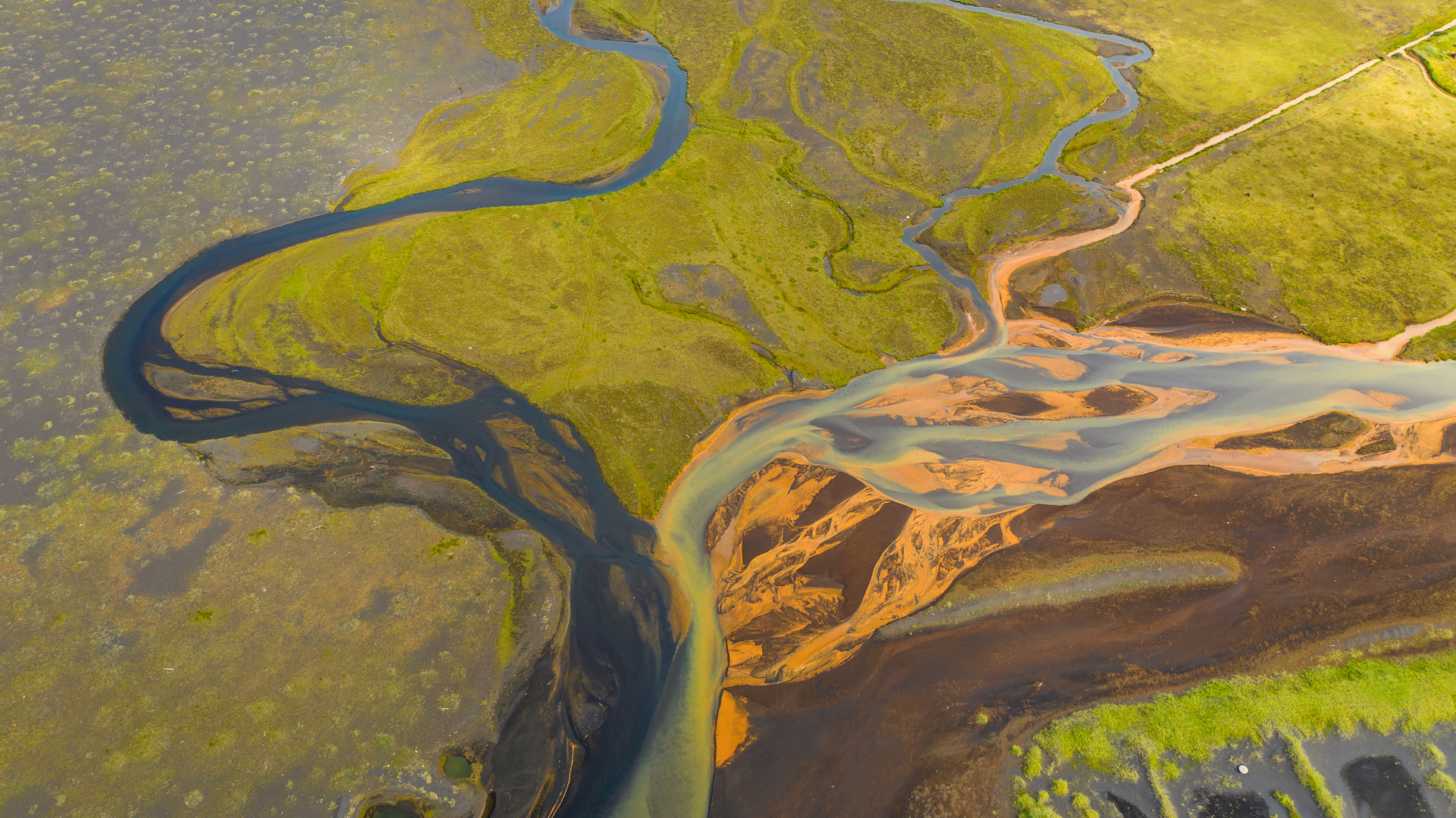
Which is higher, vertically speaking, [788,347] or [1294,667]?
[788,347]

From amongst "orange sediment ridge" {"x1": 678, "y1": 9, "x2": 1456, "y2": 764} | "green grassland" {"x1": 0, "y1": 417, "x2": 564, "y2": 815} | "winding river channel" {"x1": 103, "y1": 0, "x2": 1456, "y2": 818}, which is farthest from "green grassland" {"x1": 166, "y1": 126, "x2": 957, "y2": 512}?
"green grassland" {"x1": 0, "y1": 417, "x2": 564, "y2": 815}

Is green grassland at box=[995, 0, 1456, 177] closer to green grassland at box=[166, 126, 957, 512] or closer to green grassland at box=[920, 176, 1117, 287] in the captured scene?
green grassland at box=[920, 176, 1117, 287]

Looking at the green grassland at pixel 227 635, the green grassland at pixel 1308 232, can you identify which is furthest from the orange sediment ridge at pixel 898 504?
the green grassland at pixel 227 635

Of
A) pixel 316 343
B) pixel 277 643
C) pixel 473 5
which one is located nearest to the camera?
pixel 277 643

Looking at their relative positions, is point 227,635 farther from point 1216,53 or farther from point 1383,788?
point 1216,53

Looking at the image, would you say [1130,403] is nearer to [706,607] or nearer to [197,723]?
[706,607]

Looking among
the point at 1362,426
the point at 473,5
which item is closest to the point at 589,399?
the point at 1362,426
